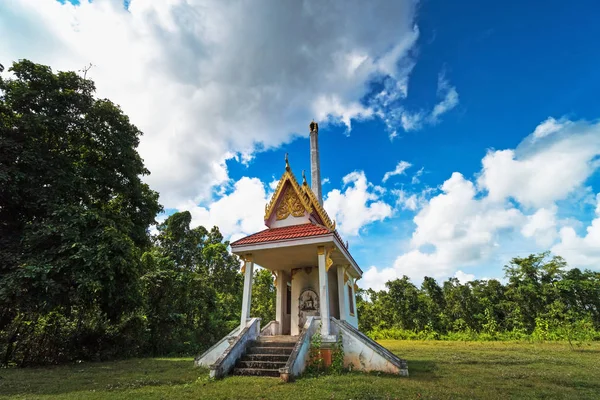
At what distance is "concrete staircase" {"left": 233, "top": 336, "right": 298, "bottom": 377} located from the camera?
7051 millimetres

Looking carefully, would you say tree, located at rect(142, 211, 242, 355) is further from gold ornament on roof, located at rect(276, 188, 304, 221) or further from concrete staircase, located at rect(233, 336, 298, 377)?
concrete staircase, located at rect(233, 336, 298, 377)

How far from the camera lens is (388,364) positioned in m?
7.25

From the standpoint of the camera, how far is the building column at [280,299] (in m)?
10.6

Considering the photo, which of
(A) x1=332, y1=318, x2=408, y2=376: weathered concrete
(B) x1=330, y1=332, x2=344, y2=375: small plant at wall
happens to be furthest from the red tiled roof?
(B) x1=330, y1=332, x2=344, y2=375: small plant at wall

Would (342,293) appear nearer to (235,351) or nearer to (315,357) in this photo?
(315,357)

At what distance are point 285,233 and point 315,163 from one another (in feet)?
19.5

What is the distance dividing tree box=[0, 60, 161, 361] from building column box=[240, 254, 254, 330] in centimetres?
379

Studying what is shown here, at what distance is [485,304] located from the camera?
3247 cm

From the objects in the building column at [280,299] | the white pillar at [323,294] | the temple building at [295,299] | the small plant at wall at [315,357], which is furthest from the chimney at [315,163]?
the small plant at wall at [315,357]

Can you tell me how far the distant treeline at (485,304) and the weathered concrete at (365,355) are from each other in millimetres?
22012

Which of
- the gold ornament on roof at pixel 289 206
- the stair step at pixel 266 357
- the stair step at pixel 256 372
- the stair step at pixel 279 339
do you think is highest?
the gold ornament on roof at pixel 289 206

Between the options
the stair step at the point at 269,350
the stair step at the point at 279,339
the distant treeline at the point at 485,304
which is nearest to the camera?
the stair step at the point at 269,350

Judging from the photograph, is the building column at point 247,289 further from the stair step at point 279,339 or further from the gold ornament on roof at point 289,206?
the gold ornament on roof at point 289,206

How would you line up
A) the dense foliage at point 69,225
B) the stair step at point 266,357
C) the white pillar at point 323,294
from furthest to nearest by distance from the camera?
the dense foliage at point 69,225 < the white pillar at point 323,294 < the stair step at point 266,357
